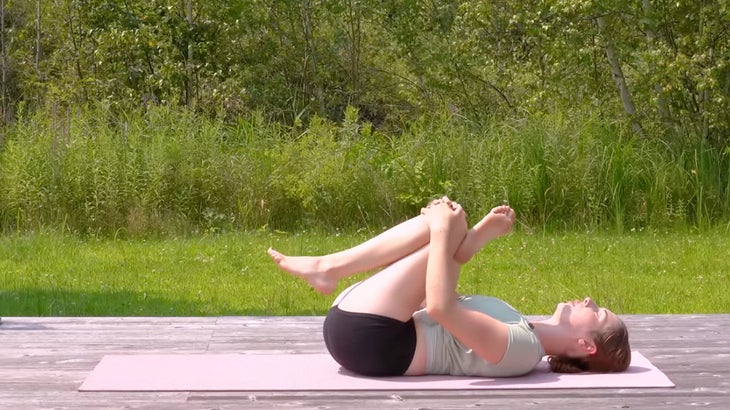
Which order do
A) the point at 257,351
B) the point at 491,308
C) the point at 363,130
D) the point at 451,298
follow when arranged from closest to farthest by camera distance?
the point at 451,298 < the point at 491,308 < the point at 257,351 < the point at 363,130

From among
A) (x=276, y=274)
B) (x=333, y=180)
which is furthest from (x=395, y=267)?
(x=333, y=180)

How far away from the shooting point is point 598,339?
3.63 meters

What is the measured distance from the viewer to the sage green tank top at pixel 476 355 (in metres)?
3.58

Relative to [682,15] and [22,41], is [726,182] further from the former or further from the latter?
[22,41]

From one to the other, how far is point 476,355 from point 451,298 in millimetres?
253

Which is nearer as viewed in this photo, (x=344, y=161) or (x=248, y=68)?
(x=344, y=161)

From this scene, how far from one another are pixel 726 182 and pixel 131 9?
24.1 feet

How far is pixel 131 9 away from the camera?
1421 cm

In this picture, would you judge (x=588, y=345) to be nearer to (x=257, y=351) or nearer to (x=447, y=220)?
(x=447, y=220)

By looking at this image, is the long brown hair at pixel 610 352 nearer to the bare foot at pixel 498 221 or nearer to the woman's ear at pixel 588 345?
the woman's ear at pixel 588 345

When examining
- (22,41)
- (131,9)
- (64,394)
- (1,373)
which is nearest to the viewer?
(64,394)

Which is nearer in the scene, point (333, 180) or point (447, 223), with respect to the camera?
point (447, 223)

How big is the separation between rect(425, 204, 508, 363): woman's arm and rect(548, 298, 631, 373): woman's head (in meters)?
0.25

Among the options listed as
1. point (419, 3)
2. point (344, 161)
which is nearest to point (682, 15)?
point (344, 161)
